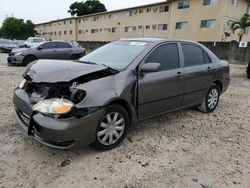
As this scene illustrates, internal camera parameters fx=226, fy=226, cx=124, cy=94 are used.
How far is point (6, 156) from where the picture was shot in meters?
2.99

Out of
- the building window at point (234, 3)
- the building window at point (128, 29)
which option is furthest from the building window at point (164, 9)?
the building window at point (234, 3)

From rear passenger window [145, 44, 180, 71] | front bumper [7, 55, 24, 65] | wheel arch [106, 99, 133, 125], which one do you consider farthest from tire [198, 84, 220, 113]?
front bumper [7, 55, 24, 65]

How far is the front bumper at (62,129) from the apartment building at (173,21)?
24.5 m

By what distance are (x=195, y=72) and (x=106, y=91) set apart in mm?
2176

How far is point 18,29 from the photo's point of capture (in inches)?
2119

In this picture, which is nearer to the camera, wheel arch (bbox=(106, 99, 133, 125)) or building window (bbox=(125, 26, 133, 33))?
wheel arch (bbox=(106, 99, 133, 125))

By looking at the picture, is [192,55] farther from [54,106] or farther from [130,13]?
[130,13]

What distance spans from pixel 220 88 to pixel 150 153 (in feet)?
9.71

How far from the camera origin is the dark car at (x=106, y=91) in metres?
2.75

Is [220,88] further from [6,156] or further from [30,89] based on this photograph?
[6,156]

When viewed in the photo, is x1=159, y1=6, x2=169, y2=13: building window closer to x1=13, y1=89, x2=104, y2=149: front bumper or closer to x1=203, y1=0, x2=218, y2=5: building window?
x1=203, y1=0, x2=218, y2=5: building window

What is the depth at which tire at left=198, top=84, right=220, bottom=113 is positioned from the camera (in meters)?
4.95

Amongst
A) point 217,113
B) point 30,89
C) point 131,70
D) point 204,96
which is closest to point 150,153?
point 131,70

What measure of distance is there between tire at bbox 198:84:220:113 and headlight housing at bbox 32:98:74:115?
324 cm
